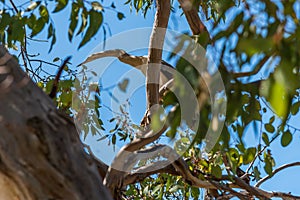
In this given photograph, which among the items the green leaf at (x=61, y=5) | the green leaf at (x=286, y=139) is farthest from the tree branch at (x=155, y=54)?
the green leaf at (x=61, y=5)

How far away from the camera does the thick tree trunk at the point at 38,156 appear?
1312mm

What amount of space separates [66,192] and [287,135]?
2.89 feet

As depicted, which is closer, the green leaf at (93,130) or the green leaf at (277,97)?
the green leaf at (277,97)

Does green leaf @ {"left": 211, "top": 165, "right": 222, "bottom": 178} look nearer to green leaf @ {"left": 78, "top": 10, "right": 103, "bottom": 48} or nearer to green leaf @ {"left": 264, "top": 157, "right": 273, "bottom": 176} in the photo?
green leaf @ {"left": 264, "top": 157, "right": 273, "bottom": 176}

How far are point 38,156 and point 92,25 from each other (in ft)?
1.60

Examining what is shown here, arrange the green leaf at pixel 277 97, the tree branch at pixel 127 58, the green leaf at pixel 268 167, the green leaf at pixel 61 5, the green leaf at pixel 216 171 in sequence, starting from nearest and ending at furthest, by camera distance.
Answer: the green leaf at pixel 277 97, the green leaf at pixel 61 5, the green leaf at pixel 268 167, the green leaf at pixel 216 171, the tree branch at pixel 127 58

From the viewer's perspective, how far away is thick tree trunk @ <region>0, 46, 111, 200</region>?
1312 millimetres

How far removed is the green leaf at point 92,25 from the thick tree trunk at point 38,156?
0.32m

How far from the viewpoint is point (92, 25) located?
1.69 metres

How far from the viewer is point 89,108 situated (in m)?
2.79

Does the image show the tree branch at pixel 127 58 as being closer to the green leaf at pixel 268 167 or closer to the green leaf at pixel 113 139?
the green leaf at pixel 113 139

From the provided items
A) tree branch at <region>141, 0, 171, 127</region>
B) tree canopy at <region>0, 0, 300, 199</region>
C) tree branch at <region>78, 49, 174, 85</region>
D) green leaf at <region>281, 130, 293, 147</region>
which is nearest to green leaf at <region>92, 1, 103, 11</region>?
tree canopy at <region>0, 0, 300, 199</region>

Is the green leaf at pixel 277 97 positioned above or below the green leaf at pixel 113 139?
below

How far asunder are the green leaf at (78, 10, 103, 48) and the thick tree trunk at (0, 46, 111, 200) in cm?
32
